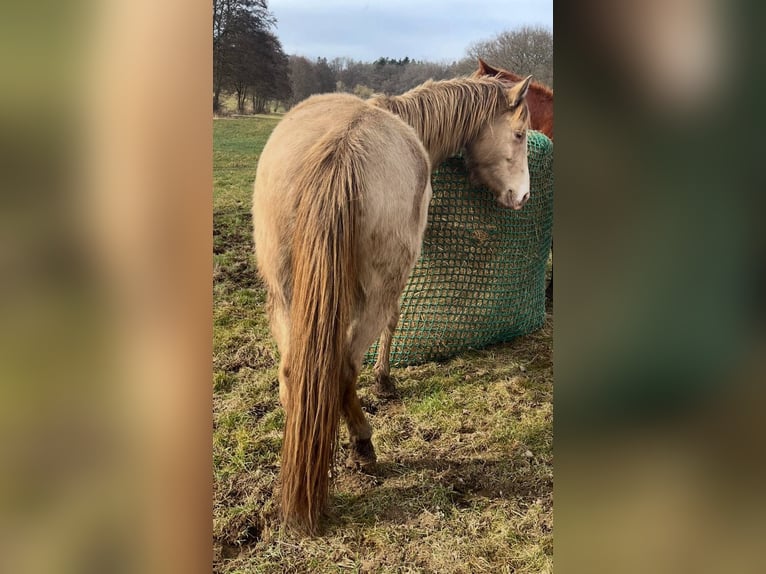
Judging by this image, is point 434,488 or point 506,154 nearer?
point 434,488

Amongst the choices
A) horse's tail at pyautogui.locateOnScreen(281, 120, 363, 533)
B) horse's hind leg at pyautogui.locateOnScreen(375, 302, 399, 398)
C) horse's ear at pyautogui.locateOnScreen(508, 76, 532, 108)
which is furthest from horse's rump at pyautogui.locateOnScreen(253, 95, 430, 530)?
horse's ear at pyautogui.locateOnScreen(508, 76, 532, 108)

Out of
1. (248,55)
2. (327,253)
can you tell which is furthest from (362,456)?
(248,55)

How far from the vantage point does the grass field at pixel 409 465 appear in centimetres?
158

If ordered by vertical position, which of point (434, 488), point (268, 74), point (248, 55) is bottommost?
point (434, 488)

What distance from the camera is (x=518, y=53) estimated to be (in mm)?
4012

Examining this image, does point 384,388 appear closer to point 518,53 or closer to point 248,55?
point 248,55

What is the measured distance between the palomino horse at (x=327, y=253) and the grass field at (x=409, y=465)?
0.15 meters

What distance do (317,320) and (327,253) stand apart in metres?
0.20
